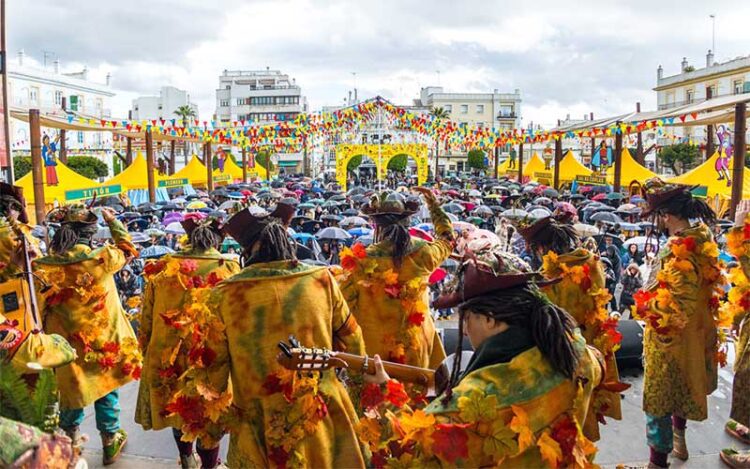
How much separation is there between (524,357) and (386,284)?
6.93 ft

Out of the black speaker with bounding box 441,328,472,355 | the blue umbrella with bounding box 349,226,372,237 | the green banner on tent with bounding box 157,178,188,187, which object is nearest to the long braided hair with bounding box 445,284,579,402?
the black speaker with bounding box 441,328,472,355

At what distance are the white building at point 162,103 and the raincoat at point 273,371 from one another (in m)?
75.6

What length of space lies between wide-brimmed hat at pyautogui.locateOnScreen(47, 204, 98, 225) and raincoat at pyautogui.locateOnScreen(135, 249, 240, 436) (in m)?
0.63

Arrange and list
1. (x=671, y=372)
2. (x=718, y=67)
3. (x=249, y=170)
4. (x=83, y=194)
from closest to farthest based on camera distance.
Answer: (x=671, y=372), (x=83, y=194), (x=249, y=170), (x=718, y=67)

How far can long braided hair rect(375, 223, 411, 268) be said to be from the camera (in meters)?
4.08

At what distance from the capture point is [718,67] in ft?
151

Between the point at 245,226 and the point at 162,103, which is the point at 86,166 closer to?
the point at 245,226

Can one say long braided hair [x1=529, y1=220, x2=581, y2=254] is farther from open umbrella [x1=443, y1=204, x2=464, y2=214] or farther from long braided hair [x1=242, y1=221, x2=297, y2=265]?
open umbrella [x1=443, y1=204, x2=464, y2=214]

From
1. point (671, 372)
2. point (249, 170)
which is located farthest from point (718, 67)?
point (671, 372)

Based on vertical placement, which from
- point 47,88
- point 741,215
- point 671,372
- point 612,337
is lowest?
point 671,372

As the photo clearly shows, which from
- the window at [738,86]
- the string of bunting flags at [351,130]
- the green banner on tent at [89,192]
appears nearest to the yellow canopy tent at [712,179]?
the string of bunting flags at [351,130]

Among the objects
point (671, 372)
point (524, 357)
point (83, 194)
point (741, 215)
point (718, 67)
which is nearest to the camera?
point (524, 357)

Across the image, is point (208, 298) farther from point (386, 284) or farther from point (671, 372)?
point (671, 372)

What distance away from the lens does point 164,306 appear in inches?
163
